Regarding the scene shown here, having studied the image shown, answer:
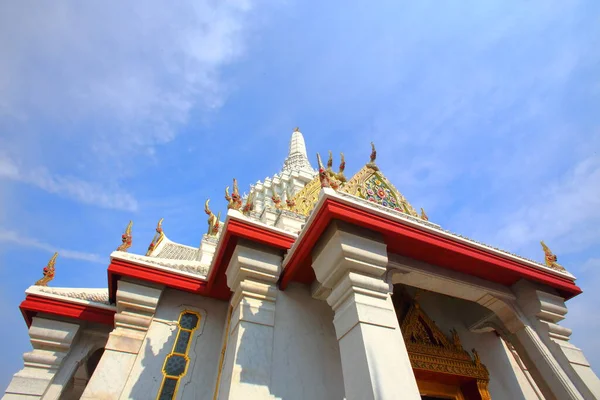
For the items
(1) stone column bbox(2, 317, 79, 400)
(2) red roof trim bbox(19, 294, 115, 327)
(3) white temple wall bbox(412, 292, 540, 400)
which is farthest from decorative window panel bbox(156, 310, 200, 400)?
(3) white temple wall bbox(412, 292, 540, 400)

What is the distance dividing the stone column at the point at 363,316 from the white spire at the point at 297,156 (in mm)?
17736

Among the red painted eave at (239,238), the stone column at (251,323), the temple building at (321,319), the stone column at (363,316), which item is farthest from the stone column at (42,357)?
the stone column at (363,316)

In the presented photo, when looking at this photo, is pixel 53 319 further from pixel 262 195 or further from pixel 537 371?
pixel 262 195

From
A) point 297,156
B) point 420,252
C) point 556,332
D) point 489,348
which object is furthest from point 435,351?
point 297,156

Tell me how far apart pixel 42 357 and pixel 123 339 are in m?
1.65

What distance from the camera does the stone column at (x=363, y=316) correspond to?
2.90 m

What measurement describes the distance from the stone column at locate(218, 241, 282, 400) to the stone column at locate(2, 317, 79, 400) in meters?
2.83

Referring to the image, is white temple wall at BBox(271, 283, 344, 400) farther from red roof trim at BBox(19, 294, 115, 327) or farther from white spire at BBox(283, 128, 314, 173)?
white spire at BBox(283, 128, 314, 173)

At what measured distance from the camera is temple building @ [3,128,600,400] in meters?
3.58

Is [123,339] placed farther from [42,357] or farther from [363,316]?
[363,316]

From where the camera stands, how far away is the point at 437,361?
17.4ft

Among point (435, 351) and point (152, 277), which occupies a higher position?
point (152, 277)

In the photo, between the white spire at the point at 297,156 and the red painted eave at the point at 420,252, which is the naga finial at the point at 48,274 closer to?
the red painted eave at the point at 420,252

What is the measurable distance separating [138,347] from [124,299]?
678 mm
